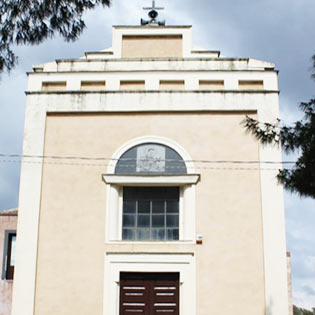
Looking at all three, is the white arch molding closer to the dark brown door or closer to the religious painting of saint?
the religious painting of saint

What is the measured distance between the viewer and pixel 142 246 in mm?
15016

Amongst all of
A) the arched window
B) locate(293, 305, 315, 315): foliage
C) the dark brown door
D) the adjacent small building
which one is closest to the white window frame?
the arched window

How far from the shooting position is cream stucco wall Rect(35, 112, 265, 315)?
14672 mm

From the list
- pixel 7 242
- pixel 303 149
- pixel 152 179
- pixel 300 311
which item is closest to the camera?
pixel 303 149

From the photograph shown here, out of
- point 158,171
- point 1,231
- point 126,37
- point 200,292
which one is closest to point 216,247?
point 200,292

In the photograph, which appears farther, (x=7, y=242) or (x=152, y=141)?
(x=7, y=242)

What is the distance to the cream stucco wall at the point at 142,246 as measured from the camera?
48.1 ft

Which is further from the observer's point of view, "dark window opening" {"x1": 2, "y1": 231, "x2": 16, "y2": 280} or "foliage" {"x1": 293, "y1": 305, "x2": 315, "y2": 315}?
"foliage" {"x1": 293, "y1": 305, "x2": 315, "y2": 315}

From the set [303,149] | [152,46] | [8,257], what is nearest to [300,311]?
[8,257]

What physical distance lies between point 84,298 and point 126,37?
7800 millimetres

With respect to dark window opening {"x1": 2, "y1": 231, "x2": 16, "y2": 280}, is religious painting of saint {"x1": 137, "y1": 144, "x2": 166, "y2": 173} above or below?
above

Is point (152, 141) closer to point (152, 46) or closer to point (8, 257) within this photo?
point (152, 46)

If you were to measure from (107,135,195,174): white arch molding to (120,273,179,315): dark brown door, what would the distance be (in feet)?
9.26

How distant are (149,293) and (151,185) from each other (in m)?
2.81
